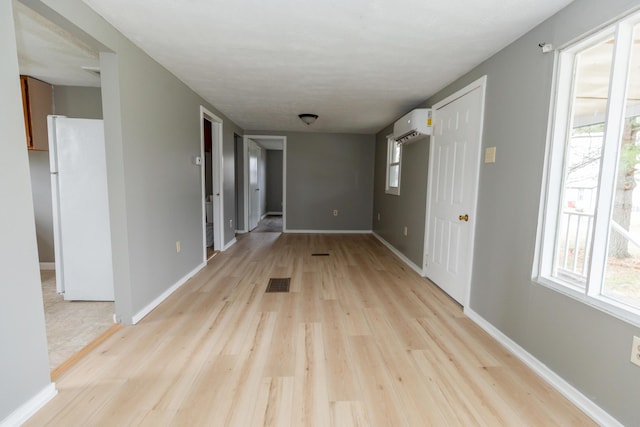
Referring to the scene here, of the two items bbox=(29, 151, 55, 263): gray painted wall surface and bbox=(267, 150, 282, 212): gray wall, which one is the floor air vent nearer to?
bbox=(29, 151, 55, 263): gray painted wall surface

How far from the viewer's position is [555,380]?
1.60 metres

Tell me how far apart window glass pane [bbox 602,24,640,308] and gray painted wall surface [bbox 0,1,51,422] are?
9.33 feet

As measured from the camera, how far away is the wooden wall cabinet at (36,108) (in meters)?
2.90

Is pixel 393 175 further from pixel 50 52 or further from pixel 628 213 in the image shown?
pixel 50 52

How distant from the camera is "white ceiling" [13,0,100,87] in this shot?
1.89m

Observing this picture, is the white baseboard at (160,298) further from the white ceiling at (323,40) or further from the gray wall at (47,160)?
the white ceiling at (323,40)

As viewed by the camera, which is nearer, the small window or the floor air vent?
the floor air vent

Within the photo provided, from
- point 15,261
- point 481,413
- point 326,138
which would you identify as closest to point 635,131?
point 481,413

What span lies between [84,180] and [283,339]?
2.07 meters

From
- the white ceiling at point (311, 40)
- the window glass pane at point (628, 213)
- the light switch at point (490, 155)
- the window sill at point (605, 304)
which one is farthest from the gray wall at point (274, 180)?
the window glass pane at point (628, 213)

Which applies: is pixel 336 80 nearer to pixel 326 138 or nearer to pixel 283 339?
pixel 283 339

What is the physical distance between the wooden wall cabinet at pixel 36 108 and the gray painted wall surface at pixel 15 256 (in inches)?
92.8

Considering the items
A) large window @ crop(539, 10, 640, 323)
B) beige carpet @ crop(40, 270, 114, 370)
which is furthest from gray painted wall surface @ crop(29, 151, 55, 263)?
large window @ crop(539, 10, 640, 323)

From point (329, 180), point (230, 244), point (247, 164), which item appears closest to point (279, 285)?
point (230, 244)
